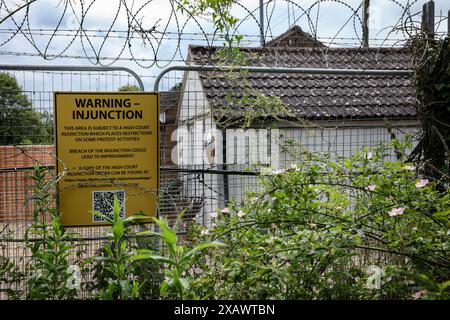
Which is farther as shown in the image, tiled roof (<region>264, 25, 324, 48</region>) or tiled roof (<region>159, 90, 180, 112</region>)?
tiled roof (<region>159, 90, 180, 112</region>)

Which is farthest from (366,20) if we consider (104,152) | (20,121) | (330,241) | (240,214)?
(20,121)

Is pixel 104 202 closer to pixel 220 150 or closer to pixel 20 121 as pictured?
pixel 20 121

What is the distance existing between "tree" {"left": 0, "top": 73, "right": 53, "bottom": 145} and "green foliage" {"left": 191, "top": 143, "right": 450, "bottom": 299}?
85.5 inches

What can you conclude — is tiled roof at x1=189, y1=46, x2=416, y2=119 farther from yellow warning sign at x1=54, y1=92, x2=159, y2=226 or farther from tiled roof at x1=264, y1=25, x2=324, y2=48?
yellow warning sign at x1=54, y1=92, x2=159, y2=226

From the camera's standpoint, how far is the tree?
478 cm

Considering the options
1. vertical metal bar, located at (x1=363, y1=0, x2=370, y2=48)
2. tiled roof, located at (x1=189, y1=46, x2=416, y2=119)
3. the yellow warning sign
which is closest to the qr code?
the yellow warning sign

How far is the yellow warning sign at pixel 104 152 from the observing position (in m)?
4.06

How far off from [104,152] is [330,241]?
2.07 meters

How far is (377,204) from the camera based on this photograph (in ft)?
10.1

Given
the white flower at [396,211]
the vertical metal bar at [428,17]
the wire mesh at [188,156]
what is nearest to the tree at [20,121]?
the wire mesh at [188,156]

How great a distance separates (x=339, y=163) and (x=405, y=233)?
2.74 ft
